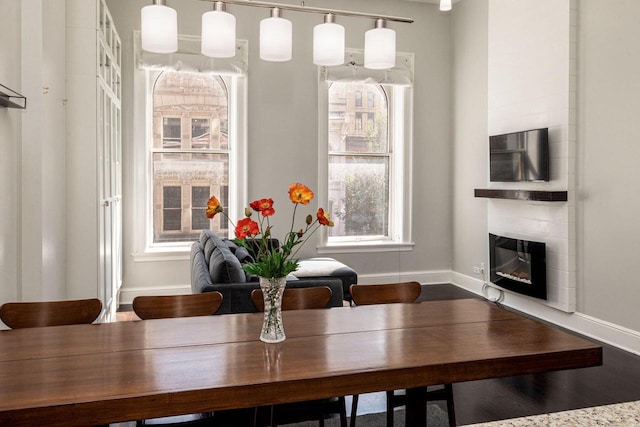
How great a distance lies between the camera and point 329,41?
7.98 feet

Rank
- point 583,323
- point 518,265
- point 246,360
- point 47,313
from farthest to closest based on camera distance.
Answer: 1. point 518,265
2. point 583,323
3. point 47,313
4. point 246,360

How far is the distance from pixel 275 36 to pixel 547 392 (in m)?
2.68

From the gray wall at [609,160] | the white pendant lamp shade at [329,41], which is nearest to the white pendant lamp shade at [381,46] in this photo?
the white pendant lamp shade at [329,41]

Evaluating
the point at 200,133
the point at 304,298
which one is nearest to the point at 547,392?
the point at 304,298

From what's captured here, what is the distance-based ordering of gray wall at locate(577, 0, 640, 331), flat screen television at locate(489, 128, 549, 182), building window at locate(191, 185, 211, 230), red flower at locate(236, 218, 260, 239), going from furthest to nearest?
building window at locate(191, 185, 211, 230)
flat screen television at locate(489, 128, 549, 182)
gray wall at locate(577, 0, 640, 331)
red flower at locate(236, 218, 260, 239)

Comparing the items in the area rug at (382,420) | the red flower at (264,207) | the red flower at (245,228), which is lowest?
the area rug at (382,420)

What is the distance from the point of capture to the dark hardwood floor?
287cm

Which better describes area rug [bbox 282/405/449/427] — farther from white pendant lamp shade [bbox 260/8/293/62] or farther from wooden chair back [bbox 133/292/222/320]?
white pendant lamp shade [bbox 260/8/293/62]

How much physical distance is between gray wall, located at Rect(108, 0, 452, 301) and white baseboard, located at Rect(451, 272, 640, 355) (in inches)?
57.2

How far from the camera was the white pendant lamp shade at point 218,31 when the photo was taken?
229 cm

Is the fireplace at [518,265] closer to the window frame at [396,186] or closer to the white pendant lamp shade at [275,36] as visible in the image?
the window frame at [396,186]

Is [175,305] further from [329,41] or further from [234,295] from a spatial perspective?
[329,41]

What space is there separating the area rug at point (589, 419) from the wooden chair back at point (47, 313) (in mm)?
1931

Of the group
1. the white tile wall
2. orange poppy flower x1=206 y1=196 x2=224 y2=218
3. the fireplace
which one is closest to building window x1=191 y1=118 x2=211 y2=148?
the white tile wall
